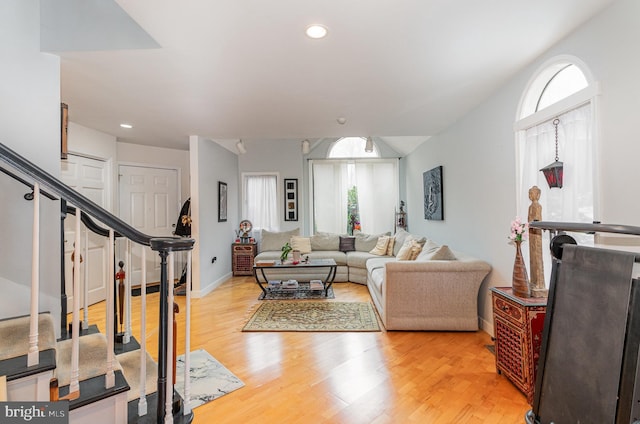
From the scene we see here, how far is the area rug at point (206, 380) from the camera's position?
1.98 m

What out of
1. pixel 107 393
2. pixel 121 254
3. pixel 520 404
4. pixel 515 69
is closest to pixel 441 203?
pixel 515 69

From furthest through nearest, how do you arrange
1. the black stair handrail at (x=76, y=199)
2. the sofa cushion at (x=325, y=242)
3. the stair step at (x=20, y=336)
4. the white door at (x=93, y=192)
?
the sofa cushion at (x=325, y=242) → the white door at (x=93, y=192) → the stair step at (x=20, y=336) → the black stair handrail at (x=76, y=199)

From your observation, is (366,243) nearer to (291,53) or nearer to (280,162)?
(280,162)

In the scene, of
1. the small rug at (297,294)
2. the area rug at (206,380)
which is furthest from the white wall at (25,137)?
the small rug at (297,294)

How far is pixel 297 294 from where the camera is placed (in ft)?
14.3

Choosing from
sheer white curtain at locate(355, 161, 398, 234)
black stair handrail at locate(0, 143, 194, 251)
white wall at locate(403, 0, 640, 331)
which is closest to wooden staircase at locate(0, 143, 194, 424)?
black stair handrail at locate(0, 143, 194, 251)

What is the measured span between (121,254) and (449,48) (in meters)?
5.04

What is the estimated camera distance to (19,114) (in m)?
1.86

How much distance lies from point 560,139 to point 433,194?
2.55m

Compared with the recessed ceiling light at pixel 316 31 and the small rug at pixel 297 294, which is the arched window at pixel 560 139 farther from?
the small rug at pixel 297 294

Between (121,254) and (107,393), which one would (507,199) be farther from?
(121,254)

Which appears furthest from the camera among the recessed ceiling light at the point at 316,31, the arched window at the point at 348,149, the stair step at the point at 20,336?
the arched window at the point at 348,149

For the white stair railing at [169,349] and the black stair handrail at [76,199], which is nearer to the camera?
the black stair handrail at [76,199]

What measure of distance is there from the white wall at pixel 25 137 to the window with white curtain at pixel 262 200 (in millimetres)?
4369
